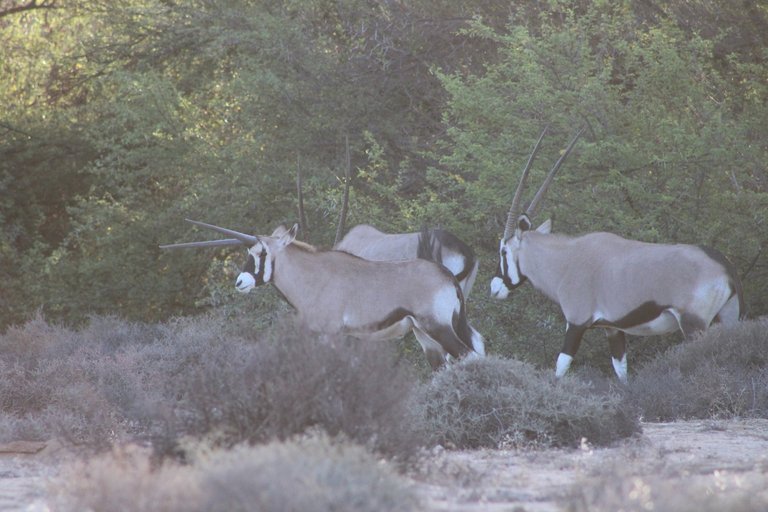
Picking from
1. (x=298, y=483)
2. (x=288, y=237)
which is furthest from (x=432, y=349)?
(x=298, y=483)

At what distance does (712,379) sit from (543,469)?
3.74 metres

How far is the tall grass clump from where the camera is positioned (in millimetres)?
9695

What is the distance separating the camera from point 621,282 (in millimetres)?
11344

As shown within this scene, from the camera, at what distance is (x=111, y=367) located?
1075cm

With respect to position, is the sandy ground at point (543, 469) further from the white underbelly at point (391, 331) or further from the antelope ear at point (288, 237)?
the antelope ear at point (288, 237)

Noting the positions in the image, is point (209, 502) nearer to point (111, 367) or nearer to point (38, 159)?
point (111, 367)

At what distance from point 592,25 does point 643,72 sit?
1.76m

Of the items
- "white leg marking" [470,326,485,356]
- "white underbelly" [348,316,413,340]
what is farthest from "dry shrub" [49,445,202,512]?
"white leg marking" [470,326,485,356]

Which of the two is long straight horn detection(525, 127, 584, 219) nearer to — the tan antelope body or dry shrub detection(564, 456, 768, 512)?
the tan antelope body

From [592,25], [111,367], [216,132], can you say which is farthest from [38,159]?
[111,367]

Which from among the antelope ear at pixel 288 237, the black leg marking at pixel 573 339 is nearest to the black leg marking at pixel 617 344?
the black leg marking at pixel 573 339

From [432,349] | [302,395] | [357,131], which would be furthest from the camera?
[357,131]

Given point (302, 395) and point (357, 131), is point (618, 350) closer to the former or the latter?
point (302, 395)

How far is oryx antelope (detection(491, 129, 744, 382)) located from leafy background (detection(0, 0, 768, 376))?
1261mm
